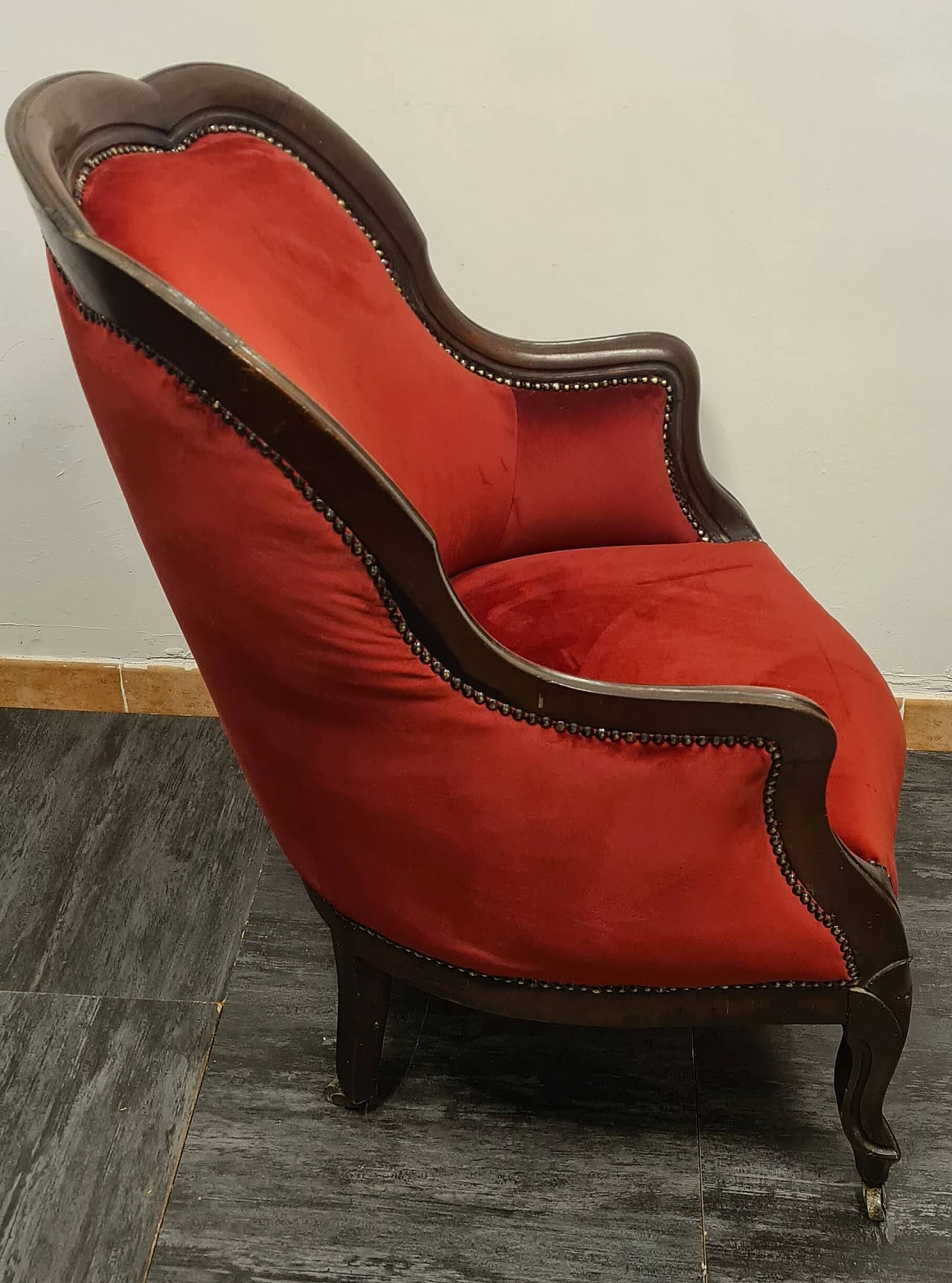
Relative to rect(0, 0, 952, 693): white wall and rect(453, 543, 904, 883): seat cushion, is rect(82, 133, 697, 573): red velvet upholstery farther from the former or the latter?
rect(0, 0, 952, 693): white wall

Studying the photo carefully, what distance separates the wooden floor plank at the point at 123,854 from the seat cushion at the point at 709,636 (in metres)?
0.63

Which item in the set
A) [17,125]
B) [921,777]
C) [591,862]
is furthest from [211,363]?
[921,777]

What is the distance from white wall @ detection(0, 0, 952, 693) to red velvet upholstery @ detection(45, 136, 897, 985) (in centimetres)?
34

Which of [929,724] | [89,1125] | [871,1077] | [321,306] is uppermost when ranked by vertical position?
[321,306]

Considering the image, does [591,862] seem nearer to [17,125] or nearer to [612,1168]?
Answer: [612,1168]

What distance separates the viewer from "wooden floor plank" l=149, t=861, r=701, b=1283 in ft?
3.74

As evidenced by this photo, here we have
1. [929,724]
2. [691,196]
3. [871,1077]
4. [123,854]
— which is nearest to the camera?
[871,1077]

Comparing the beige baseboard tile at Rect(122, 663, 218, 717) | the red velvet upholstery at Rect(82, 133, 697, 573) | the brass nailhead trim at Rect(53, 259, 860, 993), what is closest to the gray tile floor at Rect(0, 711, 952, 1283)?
the brass nailhead trim at Rect(53, 259, 860, 993)

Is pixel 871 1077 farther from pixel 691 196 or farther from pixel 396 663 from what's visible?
pixel 691 196

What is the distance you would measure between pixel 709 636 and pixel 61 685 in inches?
49.3

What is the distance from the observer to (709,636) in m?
1.13

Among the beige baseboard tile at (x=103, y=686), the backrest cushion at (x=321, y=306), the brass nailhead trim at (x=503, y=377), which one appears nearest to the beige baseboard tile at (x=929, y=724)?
the brass nailhead trim at (x=503, y=377)

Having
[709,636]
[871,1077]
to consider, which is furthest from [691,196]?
[871,1077]

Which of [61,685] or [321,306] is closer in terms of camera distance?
[321,306]
